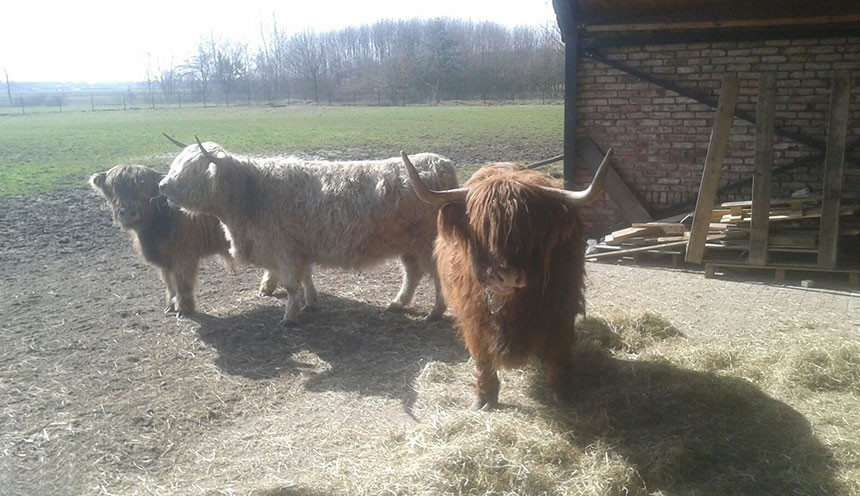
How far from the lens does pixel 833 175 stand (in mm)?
7133

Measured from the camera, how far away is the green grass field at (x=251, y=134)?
54.9 ft

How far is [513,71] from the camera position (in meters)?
29.9

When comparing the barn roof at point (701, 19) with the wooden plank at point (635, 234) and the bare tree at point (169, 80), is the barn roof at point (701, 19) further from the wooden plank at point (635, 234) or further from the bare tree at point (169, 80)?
the bare tree at point (169, 80)

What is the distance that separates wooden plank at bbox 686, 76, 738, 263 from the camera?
24.5 ft

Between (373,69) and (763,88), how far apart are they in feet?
94.7

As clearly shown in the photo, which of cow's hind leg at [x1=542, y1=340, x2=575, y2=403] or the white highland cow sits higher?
the white highland cow

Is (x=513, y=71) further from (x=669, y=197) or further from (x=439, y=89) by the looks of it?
(x=669, y=197)

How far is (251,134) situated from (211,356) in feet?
65.4

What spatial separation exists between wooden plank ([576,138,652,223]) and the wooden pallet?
68.3 inches

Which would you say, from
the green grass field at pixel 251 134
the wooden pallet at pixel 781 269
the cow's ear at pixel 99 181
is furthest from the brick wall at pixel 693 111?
the green grass field at pixel 251 134

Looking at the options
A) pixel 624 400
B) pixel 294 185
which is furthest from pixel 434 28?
pixel 624 400

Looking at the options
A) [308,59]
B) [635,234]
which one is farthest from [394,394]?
[308,59]

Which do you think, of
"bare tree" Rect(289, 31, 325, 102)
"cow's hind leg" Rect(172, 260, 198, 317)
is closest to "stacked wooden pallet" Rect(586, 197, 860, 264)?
"cow's hind leg" Rect(172, 260, 198, 317)

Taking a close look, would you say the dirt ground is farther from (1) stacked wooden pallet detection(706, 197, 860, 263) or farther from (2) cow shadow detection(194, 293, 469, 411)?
(1) stacked wooden pallet detection(706, 197, 860, 263)
